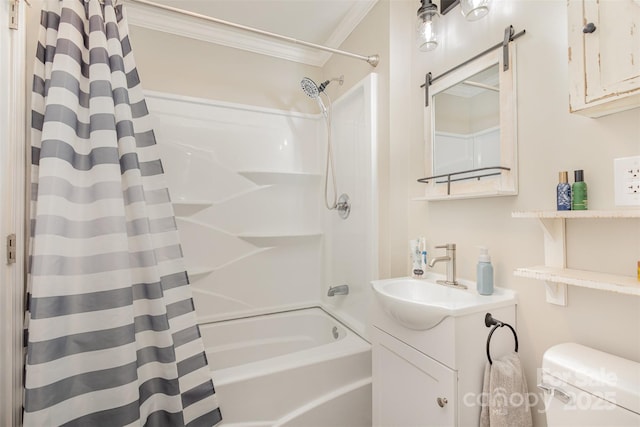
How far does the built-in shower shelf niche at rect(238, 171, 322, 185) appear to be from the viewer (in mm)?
2238

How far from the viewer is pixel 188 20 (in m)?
2.12

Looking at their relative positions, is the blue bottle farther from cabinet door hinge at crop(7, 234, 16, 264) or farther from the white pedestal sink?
cabinet door hinge at crop(7, 234, 16, 264)

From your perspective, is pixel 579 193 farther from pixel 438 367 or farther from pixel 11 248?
pixel 11 248

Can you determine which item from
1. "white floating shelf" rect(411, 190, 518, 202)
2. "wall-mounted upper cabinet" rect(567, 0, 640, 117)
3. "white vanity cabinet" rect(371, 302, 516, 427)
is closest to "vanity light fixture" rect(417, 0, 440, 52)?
"wall-mounted upper cabinet" rect(567, 0, 640, 117)

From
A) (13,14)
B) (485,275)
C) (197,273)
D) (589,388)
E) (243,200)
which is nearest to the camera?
(589,388)

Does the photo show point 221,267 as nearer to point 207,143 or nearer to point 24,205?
point 207,143

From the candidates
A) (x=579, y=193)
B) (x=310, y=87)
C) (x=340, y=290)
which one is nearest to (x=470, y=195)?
(x=579, y=193)

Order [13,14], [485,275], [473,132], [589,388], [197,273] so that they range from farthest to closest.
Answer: [197,273], [473,132], [485,275], [13,14], [589,388]

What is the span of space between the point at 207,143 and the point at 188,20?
0.85m

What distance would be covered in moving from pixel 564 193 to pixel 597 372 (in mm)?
511

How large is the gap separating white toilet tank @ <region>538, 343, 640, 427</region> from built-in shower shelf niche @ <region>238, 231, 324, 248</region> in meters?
1.68

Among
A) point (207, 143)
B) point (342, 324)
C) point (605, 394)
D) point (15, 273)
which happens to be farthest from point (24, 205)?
point (605, 394)

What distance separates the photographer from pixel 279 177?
234 cm

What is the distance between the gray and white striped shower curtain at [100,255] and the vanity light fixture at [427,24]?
1.22 metres
